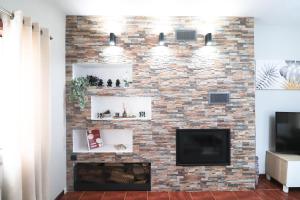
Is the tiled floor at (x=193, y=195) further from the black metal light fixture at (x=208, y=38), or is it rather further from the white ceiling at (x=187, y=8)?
the white ceiling at (x=187, y=8)

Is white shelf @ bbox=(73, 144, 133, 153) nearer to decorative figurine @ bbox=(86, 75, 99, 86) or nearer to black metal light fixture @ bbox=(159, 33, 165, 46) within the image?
decorative figurine @ bbox=(86, 75, 99, 86)

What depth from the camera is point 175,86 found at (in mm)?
3537

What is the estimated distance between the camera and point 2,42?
1.99 meters

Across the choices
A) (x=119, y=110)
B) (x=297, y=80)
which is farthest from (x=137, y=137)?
(x=297, y=80)

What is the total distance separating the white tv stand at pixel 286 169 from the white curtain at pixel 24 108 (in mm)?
3372

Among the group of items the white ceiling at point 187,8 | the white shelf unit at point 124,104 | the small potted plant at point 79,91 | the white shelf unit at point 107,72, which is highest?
the white ceiling at point 187,8

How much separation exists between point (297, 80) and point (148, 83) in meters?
2.70

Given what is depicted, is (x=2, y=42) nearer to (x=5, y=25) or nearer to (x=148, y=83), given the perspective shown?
(x=5, y=25)

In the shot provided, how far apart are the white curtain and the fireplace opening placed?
1072 millimetres

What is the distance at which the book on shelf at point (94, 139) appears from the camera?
3596 mm

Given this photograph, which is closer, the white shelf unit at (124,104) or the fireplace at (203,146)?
the fireplace at (203,146)

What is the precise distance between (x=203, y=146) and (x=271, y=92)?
1.66 meters

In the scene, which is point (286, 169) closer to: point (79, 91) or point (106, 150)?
point (106, 150)

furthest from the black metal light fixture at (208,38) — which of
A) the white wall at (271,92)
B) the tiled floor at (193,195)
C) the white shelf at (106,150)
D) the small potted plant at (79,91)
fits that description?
the tiled floor at (193,195)
